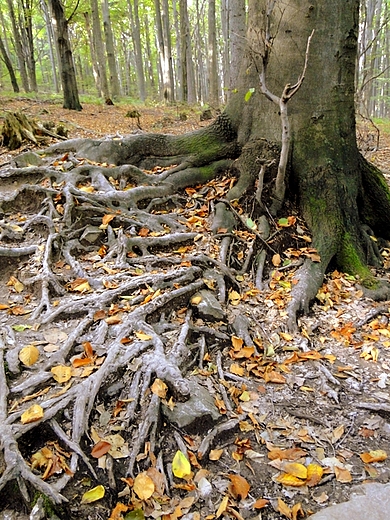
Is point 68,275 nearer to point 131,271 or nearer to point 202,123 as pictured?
point 131,271

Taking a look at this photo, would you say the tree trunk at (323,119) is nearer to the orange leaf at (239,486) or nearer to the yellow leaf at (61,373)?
the orange leaf at (239,486)

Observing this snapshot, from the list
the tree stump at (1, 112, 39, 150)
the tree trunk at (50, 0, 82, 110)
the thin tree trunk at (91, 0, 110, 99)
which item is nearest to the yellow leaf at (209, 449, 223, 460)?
the tree stump at (1, 112, 39, 150)

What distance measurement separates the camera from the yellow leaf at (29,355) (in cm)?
276

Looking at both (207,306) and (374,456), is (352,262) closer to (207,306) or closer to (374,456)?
(207,306)

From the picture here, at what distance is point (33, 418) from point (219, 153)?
431 cm

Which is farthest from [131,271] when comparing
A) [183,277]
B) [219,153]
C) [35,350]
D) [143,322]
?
[219,153]

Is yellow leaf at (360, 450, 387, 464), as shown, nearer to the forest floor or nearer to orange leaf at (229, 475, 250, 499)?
the forest floor

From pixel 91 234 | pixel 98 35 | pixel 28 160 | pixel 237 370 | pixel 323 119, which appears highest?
pixel 98 35

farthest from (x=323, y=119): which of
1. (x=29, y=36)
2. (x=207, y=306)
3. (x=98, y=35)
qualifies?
(x=29, y=36)

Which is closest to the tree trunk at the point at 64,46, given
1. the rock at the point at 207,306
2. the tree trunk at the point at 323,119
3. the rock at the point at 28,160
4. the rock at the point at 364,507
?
the rock at the point at 28,160

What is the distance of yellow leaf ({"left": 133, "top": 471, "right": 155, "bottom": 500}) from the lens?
7.04 feet

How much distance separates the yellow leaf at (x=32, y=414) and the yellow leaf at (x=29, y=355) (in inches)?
18.7

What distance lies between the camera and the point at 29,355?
2.79 m

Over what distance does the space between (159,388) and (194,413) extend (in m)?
0.28
